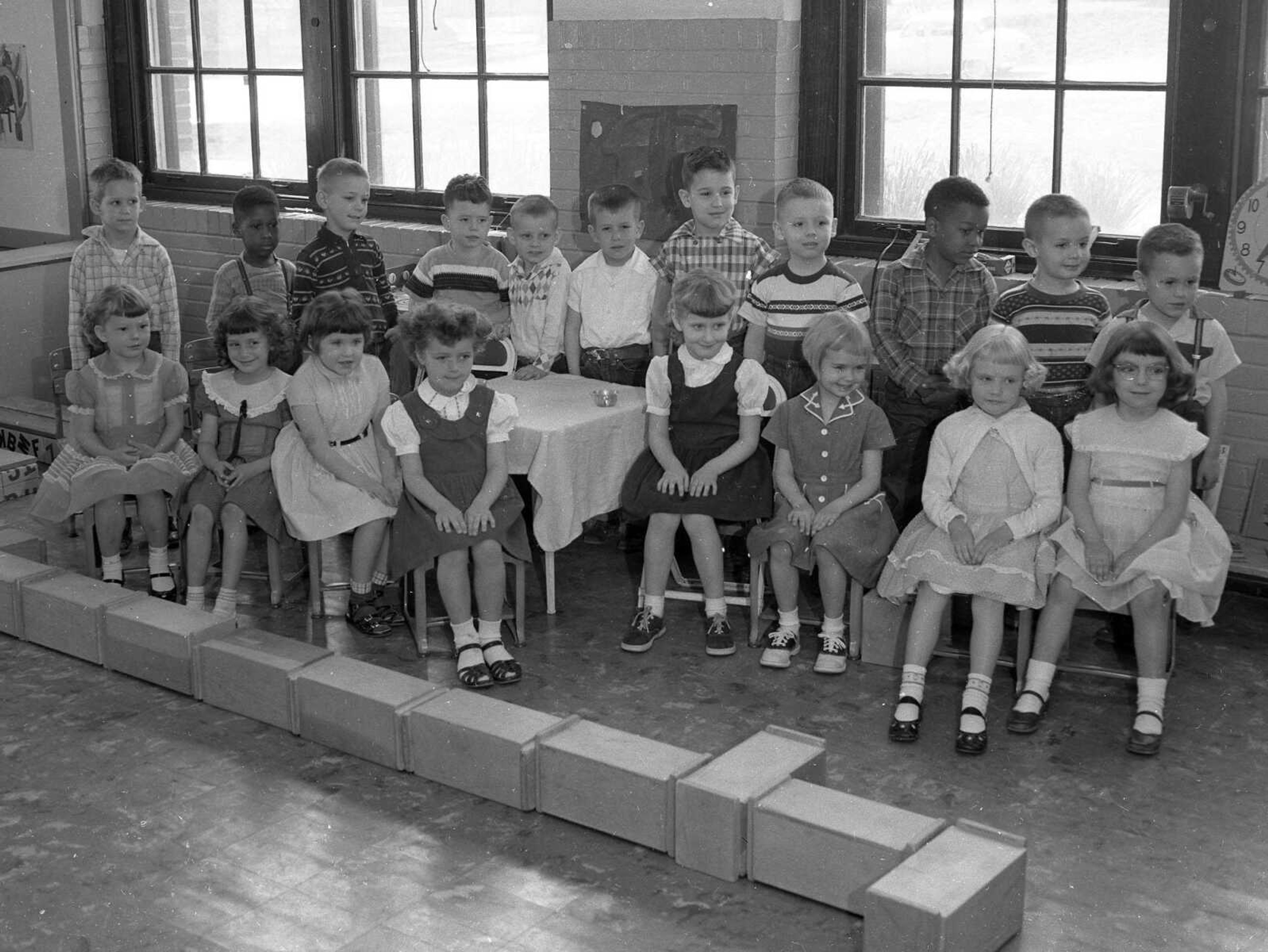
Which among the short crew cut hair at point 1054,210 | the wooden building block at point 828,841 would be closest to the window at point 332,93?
the short crew cut hair at point 1054,210

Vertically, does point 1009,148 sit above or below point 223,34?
below

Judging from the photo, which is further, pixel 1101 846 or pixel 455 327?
pixel 455 327

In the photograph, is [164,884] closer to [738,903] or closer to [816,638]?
[738,903]

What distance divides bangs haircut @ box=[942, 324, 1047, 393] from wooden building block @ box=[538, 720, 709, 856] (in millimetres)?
1489

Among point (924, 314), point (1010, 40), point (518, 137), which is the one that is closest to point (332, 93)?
point (518, 137)

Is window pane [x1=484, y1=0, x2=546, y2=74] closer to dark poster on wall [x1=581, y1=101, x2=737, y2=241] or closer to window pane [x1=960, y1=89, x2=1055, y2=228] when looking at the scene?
dark poster on wall [x1=581, y1=101, x2=737, y2=241]

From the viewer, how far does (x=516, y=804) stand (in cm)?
418

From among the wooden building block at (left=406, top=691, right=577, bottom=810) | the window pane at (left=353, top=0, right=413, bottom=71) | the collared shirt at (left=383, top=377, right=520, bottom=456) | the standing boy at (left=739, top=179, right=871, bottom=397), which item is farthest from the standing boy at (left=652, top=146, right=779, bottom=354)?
the window pane at (left=353, top=0, right=413, bottom=71)

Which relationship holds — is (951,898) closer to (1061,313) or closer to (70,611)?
(1061,313)

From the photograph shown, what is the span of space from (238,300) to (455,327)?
1.06 metres

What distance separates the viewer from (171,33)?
8555 mm

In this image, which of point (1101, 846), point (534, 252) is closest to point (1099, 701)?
point (1101, 846)

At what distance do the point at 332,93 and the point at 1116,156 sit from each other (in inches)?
151

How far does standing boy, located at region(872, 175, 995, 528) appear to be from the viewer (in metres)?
5.44
